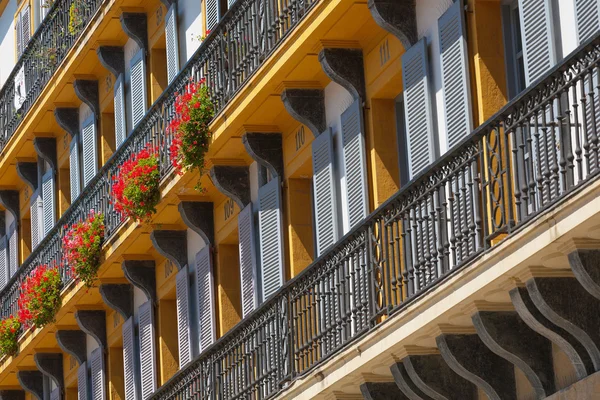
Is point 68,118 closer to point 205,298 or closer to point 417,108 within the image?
point 205,298

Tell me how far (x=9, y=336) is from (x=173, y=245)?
295 inches

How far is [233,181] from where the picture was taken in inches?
1112

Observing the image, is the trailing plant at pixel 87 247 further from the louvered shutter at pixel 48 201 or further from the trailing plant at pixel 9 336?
the louvered shutter at pixel 48 201

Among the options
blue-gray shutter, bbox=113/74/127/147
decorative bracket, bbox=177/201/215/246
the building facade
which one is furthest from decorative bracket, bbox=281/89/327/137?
blue-gray shutter, bbox=113/74/127/147

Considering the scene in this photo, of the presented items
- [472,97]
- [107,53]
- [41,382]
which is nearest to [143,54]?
[107,53]

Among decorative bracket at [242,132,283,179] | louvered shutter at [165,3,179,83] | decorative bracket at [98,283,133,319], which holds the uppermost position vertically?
louvered shutter at [165,3,179,83]

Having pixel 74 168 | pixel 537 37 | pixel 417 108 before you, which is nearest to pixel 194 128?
pixel 417 108

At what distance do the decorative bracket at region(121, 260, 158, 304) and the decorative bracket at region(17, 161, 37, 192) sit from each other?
7.76 m

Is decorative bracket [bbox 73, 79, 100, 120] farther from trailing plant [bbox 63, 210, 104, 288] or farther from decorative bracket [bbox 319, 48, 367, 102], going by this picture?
decorative bracket [bbox 319, 48, 367, 102]

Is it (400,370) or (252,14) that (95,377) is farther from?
(400,370)

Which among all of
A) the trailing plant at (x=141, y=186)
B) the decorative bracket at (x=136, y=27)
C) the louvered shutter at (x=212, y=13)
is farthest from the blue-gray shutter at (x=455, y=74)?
the decorative bracket at (x=136, y=27)

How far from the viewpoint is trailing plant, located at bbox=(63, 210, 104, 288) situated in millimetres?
32656

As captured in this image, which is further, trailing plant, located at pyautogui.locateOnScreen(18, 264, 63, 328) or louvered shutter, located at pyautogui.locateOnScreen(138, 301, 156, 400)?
trailing plant, located at pyautogui.locateOnScreen(18, 264, 63, 328)

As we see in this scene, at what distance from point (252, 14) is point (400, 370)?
6694 millimetres
